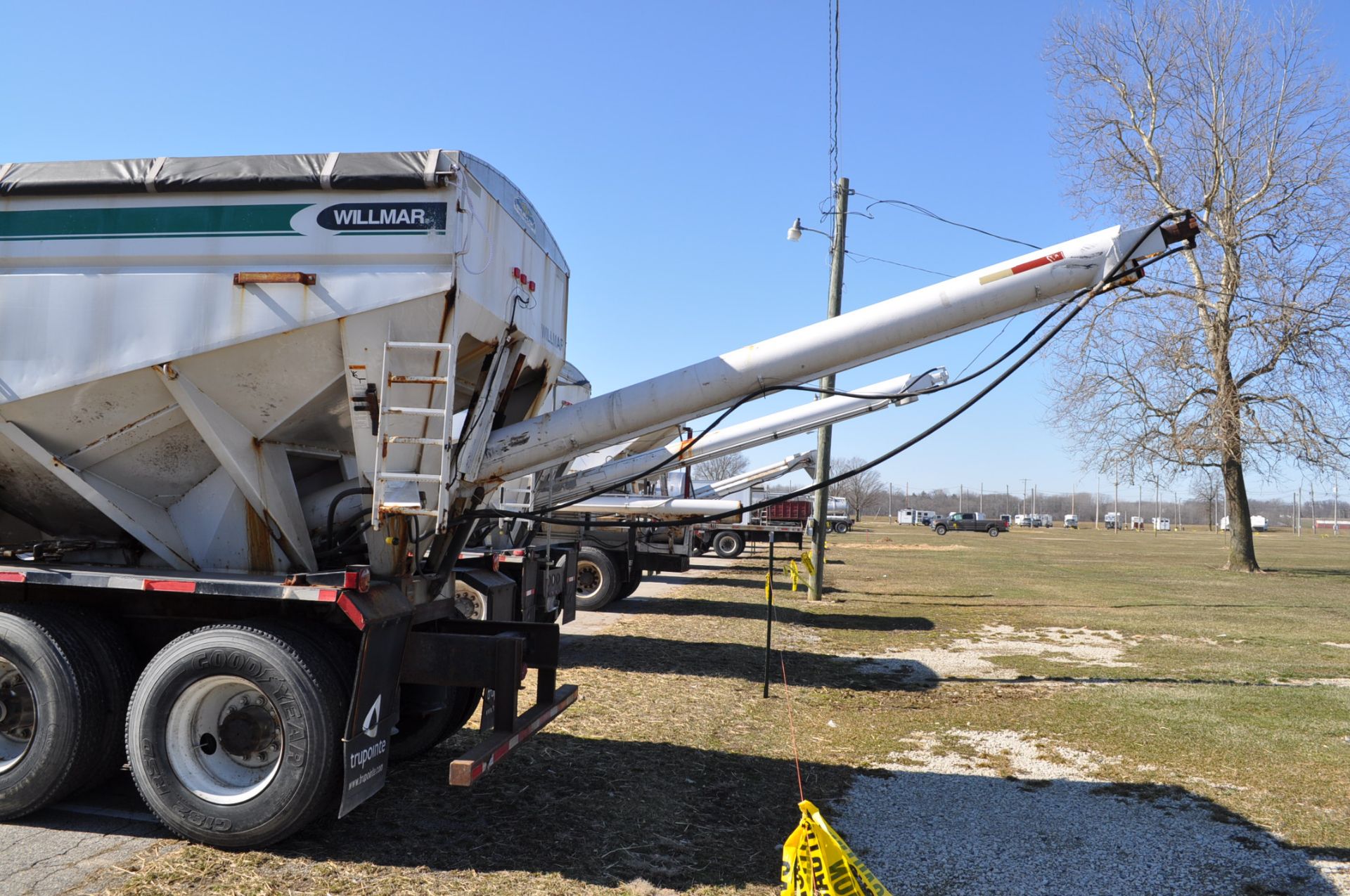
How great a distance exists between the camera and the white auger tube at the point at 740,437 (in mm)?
9695

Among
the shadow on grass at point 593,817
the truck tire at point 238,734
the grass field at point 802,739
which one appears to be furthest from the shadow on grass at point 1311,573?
the truck tire at point 238,734

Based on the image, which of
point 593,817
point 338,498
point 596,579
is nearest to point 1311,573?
point 596,579

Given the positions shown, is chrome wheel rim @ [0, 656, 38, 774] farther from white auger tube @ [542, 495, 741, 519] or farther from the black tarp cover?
white auger tube @ [542, 495, 741, 519]

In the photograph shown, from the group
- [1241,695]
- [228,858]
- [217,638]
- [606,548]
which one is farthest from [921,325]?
[606,548]

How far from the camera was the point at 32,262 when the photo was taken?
17.4ft

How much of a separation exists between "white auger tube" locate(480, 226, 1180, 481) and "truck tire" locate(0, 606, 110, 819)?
2346 mm

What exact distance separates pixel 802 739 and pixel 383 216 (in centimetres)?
482

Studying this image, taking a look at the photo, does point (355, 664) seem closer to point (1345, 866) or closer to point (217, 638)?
point (217, 638)

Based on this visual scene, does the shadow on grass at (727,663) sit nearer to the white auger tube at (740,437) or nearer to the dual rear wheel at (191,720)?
the white auger tube at (740,437)

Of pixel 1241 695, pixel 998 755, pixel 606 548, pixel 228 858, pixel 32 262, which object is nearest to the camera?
pixel 228 858

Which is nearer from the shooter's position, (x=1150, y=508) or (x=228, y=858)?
(x=228, y=858)

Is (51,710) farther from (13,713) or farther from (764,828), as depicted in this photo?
(764,828)

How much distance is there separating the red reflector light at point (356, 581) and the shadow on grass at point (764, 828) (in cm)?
129

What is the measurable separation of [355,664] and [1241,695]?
837cm
